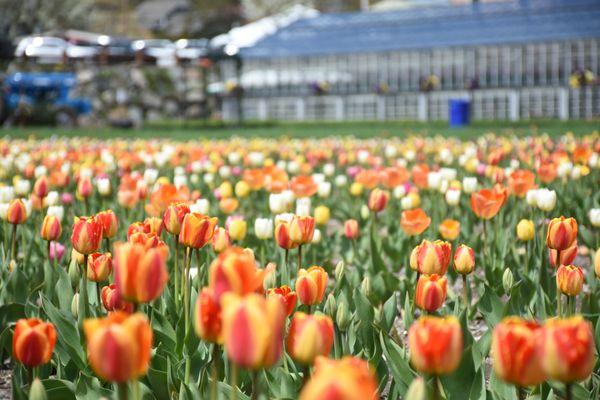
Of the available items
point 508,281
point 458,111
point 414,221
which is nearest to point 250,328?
point 508,281

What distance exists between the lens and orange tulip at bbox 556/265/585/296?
6.12 feet

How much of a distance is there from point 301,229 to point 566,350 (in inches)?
45.3


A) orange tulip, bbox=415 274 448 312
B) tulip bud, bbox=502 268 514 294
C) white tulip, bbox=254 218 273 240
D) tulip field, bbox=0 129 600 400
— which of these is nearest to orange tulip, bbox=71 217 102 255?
tulip field, bbox=0 129 600 400

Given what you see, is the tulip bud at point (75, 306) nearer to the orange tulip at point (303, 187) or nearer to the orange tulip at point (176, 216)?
the orange tulip at point (176, 216)

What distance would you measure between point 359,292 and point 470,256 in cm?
31

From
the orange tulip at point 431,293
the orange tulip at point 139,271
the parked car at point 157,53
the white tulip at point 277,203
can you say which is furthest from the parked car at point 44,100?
the orange tulip at point 139,271

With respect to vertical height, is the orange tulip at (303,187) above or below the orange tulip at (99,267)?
below

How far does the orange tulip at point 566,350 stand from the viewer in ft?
3.15

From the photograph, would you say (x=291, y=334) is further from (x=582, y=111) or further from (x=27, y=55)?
(x=582, y=111)

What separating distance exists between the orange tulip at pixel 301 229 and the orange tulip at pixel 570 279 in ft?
2.17

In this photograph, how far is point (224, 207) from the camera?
10.5 feet

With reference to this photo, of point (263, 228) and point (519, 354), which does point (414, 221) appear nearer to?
point (263, 228)

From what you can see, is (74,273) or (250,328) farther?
(74,273)

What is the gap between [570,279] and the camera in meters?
1.88
